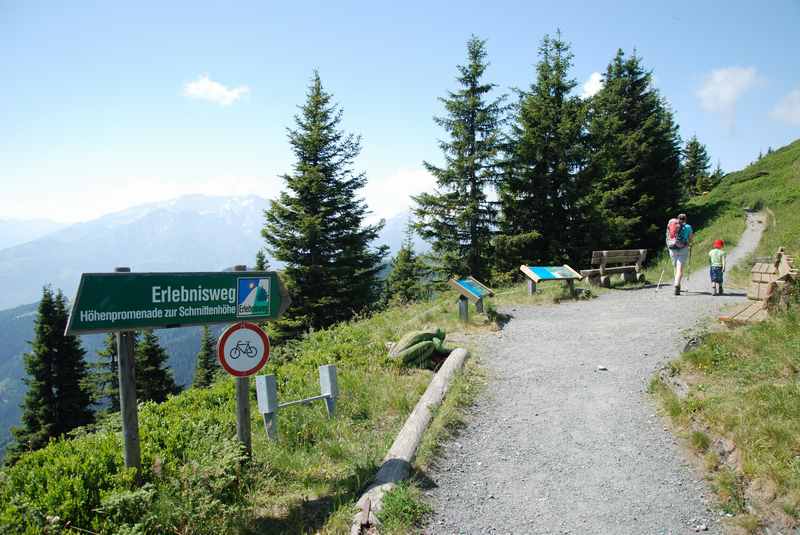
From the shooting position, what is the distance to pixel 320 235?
71.4 ft

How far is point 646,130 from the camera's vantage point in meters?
28.4

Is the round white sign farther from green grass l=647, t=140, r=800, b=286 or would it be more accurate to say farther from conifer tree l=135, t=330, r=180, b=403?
conifer tree l=135, t=330, r=180, b=403

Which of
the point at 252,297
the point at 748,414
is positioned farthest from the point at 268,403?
the point at 748,414

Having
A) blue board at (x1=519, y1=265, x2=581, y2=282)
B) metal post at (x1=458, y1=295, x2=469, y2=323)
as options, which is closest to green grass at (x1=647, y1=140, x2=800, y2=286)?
blue board at (x1=519, y1=265, x2=581, y2=282)

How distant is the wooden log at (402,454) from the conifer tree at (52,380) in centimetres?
3242

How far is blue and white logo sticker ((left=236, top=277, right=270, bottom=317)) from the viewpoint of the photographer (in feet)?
14.1

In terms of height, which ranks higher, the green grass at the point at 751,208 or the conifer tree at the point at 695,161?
the conifer tree at the point at 695,161

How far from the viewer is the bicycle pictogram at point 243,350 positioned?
4.24 m

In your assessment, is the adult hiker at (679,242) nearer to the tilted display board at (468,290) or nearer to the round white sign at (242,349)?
the tilted display board at (468,290)

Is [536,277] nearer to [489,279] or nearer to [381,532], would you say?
[381,532]

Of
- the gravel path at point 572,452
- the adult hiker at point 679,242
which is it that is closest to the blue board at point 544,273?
the adult hiker at point 679,242

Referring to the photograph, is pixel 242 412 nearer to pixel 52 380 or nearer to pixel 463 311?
pixel 463 311

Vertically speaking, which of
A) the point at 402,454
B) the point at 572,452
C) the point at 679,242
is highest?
the point at 679,242

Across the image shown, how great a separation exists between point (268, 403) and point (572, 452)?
3204 millimetres
